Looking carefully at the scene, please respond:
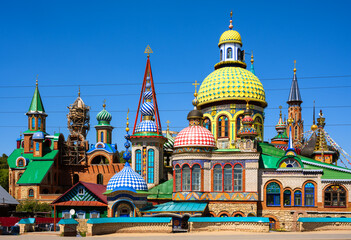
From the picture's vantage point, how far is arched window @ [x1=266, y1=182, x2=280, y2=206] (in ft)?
135

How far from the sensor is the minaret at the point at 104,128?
64.1 meters

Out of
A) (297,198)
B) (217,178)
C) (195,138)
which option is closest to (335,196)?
(297,198)

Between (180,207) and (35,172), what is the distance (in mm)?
24689

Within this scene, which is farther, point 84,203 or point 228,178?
point 84,203

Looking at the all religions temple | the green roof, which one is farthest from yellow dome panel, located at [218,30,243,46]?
the green roof

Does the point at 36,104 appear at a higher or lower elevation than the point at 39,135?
higher

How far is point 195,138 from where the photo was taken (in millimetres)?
41250

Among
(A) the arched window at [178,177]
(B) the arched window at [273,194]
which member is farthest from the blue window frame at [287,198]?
(A) the arched window at [178,177]

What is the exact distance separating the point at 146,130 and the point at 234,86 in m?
9.22

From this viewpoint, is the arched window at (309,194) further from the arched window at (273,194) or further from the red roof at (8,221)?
the red roof at (8,221)

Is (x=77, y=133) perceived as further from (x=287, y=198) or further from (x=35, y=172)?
(x=287, y=198)

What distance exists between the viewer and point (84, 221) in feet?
122

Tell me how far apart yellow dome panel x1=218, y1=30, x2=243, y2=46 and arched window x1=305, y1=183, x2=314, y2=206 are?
16.2m

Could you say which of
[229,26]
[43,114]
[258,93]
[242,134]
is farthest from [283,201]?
[43,114]
